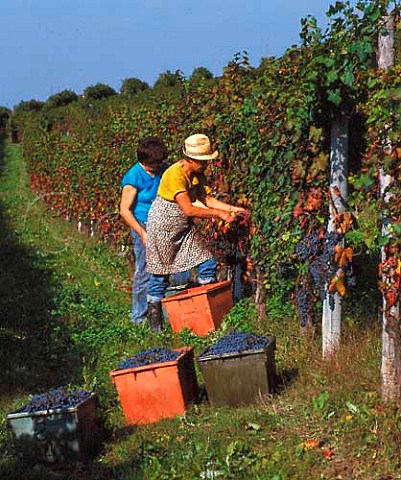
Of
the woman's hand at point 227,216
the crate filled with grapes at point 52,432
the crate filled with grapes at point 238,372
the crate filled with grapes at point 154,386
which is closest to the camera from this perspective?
the crate filled with grapes at point 52,432

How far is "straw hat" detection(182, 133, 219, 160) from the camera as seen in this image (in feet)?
24.0

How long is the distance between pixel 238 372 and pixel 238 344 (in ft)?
0.56

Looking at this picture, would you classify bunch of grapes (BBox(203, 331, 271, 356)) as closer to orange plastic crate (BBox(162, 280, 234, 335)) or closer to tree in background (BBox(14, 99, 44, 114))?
orange plastic crate (BBox(162, 280, 234, 335))

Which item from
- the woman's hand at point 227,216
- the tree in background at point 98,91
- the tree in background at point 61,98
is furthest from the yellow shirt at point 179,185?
the tree in background at point 61,98

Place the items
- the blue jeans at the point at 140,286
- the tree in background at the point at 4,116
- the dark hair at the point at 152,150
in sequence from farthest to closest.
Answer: the tree in background at the point at 4,116
the blue jeans at the point at 140,286
the dark hair at the point at 152,150

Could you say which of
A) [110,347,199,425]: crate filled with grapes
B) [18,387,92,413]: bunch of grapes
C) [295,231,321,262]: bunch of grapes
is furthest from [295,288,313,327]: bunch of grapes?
[18,387,92,413]: bunch of grapes

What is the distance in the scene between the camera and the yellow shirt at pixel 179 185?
24.5 ft

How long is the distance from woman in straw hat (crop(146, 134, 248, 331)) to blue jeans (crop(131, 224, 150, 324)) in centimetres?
43

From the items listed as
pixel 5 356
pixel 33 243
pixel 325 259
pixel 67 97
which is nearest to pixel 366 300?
pixel 325 259

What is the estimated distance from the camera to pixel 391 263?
478 centimetres

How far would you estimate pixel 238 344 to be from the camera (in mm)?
5566

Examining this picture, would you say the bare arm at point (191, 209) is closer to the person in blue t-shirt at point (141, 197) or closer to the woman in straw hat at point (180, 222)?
the woman in straw hat at point (180, 222)

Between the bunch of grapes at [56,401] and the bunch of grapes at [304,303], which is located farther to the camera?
the bunch of grapes at [304,303]

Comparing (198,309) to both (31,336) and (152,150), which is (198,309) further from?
(31,336)
